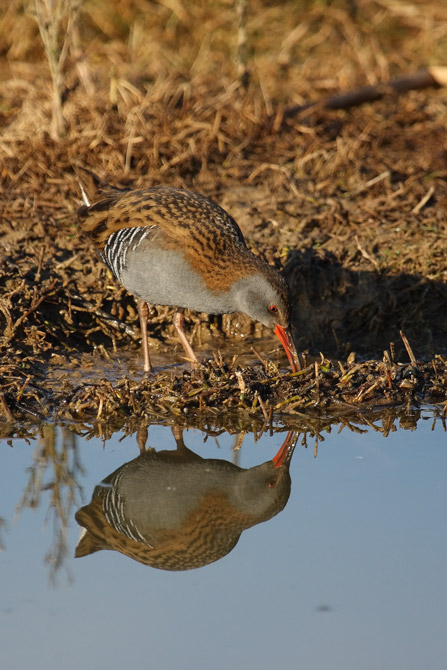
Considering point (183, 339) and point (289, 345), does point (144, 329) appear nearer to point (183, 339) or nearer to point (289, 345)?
point (183, 339)

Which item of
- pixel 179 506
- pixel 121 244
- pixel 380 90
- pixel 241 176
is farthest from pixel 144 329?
pixel 380 90

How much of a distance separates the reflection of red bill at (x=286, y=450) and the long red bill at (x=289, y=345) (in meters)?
0.50

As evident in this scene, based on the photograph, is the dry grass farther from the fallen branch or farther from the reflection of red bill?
the reflection of red bill

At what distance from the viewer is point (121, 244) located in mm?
5906

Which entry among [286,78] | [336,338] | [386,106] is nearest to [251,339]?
[336,338]

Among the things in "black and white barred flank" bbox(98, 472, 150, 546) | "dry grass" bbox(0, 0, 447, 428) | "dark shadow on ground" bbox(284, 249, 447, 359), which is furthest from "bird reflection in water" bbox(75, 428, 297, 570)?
"dark shadow on ground" bbox(284, 249, 447, 359)

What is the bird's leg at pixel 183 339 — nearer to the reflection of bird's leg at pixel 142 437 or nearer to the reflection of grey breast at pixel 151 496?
the reflection of bird's leg at pixel 142 437

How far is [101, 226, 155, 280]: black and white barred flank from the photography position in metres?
5.81

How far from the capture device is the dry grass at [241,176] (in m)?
6.60

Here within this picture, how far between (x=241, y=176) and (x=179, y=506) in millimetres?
3709

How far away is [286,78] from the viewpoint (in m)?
9.80

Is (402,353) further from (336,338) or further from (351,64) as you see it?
(351,64)

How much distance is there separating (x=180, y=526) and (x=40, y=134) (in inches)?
174

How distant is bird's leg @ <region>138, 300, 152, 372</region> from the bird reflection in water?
96 centimetres
